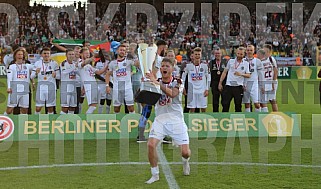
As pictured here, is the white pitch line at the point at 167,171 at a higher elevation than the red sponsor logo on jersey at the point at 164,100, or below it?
below

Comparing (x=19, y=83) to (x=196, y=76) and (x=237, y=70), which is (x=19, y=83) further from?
(x=237, y=70)

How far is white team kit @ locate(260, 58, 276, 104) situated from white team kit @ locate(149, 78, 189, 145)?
20.2ft

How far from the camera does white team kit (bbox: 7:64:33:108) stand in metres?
12.7

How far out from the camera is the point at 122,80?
12.4 metres

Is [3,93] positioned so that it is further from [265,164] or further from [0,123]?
[265,164]

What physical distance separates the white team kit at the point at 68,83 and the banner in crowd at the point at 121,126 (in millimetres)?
2528

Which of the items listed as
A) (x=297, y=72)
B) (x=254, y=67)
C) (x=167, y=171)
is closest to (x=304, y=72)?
(x=297, y=72)

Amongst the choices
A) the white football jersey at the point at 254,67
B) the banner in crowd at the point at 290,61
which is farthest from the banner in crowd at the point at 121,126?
the banner in crowd at the point at 290,61

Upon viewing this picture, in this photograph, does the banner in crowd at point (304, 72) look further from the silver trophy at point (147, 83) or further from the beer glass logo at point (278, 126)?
the silver trophy at point (147, 83)

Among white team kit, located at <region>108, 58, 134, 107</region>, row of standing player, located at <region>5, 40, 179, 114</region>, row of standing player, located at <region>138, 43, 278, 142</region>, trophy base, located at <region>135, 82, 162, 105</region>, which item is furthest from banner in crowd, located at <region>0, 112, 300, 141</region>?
trophy base, located at <region>135, 82, 162, 105</region>

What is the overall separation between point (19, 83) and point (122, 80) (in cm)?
243

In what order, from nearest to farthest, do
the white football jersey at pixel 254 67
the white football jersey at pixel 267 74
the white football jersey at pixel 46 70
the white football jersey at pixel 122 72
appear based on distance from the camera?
the white football jersey at pixel 122 72, the white football jersey at pixel 254 67, the white football jersey at pixel 46 70, the white football jersey at pixel 267 74

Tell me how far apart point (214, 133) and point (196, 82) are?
8.15 ft

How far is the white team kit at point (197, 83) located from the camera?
44.4 ft
